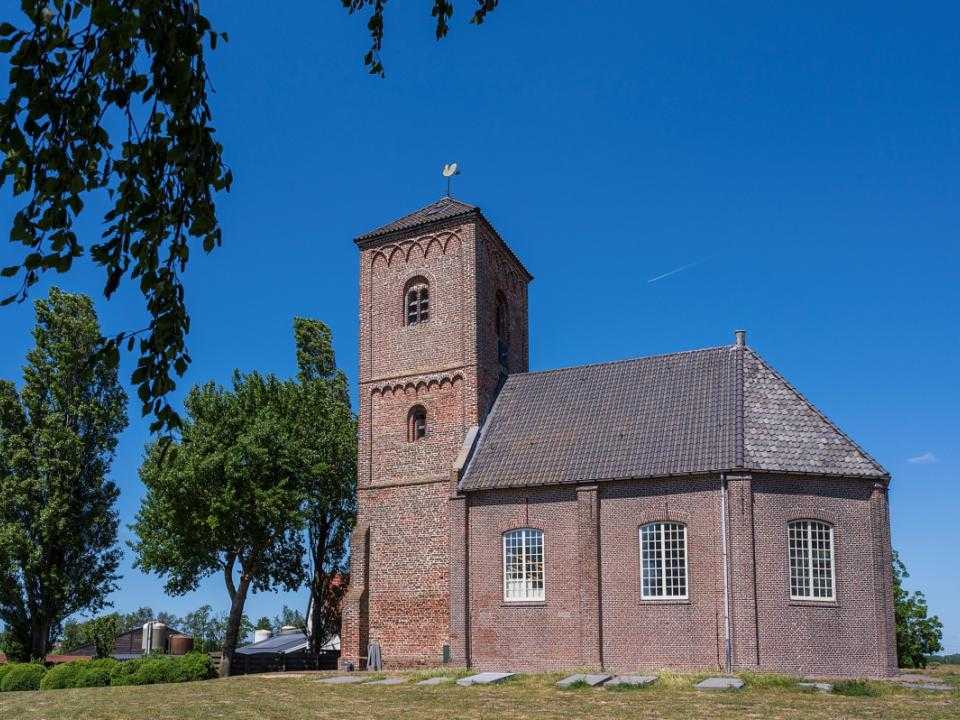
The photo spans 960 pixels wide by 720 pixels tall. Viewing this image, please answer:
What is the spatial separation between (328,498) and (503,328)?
1205 centimetres

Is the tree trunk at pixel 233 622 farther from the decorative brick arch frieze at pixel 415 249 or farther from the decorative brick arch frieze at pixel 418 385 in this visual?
the decorative brick arch frieze at pixel 415 249

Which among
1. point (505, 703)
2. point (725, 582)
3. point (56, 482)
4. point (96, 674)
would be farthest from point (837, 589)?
point (56, 482)

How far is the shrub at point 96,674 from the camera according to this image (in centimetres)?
2973

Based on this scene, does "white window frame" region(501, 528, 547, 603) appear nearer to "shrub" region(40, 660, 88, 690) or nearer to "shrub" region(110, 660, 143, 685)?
"shrub" region(110, 660, 143, 685)

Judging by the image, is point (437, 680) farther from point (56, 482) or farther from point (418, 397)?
point (56, 482)

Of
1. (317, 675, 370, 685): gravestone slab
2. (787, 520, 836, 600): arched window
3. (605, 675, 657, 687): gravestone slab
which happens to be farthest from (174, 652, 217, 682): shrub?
(787, 520, 836, 600): arched window

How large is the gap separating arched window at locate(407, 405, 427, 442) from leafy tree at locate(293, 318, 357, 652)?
7.80 m

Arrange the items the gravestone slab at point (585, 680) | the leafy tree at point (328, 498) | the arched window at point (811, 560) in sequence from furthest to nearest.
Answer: the leafy tree at point (328, 498), the arched window at point (811, 560), the gravestone slab at point (585, 680)

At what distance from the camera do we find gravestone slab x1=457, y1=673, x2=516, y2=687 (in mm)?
24188

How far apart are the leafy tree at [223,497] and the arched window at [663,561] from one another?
14484 millimetres

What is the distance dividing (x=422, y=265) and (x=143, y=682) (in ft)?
54.9

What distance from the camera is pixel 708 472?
2633 cm

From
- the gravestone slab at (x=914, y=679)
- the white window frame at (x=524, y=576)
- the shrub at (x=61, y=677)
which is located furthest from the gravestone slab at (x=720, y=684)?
the shrub at (x=61, y=677)

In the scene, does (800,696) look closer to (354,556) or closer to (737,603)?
(737,603)
